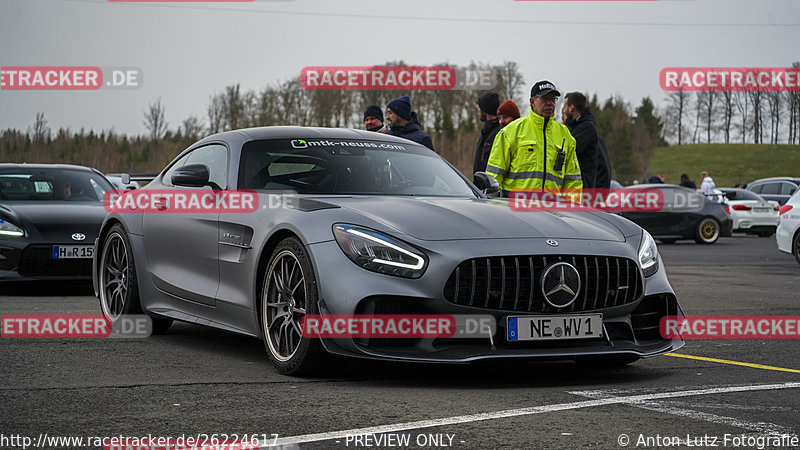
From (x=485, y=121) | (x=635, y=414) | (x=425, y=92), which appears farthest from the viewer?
(x=425, y=92)

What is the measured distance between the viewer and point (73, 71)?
14.0 m

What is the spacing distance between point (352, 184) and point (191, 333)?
203cm

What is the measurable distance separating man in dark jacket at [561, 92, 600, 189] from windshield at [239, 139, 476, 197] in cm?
308

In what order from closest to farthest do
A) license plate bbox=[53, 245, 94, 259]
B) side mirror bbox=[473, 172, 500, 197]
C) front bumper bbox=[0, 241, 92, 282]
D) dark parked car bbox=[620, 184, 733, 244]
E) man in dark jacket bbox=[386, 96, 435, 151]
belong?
side mirror bbox=[473, 172, 500, 197]
man in dark jacket bbox=[386, 96, 435, 151]
front bumper bbox=[0, 241, 92, 282]
license plate bbox=[53, 245, 94, 259]
dark parked car bbox=[620, 184, 733, 244]

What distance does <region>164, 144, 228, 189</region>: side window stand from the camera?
24.3 ft

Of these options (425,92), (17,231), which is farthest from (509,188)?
(425,92)

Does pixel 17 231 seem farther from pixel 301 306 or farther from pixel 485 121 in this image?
pixel 301 306

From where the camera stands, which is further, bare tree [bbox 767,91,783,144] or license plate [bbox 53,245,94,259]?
bare tree [bbox 767,91,783,144]

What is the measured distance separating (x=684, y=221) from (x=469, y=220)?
2193 centimetres

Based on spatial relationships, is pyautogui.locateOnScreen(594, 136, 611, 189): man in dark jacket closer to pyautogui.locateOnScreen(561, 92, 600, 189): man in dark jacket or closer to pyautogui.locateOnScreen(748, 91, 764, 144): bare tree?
pyautogui.locateOnScreen(561, 92, 600, 189): man in dark jacket

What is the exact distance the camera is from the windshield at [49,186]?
12.5 meters

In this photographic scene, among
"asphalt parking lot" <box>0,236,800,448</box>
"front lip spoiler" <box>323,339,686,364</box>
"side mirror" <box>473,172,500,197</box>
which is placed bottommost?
"asphalt parking lot" <box>0,236,800,448</box>

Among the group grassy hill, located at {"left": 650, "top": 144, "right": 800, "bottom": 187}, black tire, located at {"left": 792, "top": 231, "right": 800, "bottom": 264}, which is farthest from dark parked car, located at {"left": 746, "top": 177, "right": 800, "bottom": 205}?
grassy hill, located at {"left": 650, "top": 144, "right": 800, "bottom": 187}

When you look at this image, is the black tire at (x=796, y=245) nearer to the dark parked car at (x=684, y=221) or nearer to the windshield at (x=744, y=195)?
the dark parked car at (x=684, y=221)
